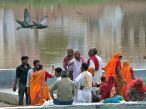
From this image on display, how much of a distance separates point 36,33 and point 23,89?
26213mm

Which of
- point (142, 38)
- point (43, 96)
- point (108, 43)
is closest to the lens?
point (43, 96)

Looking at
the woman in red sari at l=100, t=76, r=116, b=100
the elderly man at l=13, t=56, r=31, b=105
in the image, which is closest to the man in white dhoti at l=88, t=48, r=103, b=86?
the woman in red sari at l=100, t=76, r=116, b=100

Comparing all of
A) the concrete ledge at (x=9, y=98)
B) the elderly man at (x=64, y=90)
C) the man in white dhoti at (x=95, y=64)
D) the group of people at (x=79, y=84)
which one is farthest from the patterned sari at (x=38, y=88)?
the concrete ledge at (x=9, y=98)

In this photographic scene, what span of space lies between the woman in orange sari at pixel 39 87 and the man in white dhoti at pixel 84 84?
61 centimetres

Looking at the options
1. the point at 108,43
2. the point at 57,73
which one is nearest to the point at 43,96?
the point at 57,73

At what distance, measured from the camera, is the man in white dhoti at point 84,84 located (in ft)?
30.8

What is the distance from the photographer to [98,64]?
35.7 ft

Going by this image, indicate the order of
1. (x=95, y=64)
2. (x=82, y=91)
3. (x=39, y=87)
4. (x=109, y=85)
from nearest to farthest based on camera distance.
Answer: (x=82, y=91) < (x=39, y=87) < (x=109, y=85) < (x=95, y=64)

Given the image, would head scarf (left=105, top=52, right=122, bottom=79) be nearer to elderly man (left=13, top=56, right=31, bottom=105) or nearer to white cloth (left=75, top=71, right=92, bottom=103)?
white cloth (left=75, top=71, right=92, bottom=103)

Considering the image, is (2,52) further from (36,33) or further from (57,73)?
(57,73)

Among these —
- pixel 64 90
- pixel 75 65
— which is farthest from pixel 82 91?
pixel 75 65

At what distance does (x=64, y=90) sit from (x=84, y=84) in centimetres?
69

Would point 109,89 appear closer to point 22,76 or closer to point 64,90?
point 64,90

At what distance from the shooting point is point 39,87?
382 inches
